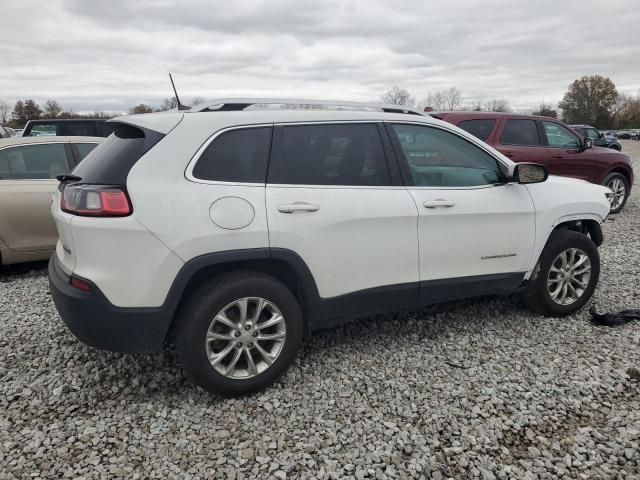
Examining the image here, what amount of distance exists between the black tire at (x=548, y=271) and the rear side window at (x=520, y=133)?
423cm

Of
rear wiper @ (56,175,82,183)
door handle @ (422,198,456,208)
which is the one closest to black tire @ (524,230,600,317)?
door handle @ (422,198,456,208)

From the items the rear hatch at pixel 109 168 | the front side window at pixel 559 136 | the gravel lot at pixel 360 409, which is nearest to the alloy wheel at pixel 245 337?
the gravel lot at pixel 360 409

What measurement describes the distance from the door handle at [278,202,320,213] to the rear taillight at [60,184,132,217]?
83cm

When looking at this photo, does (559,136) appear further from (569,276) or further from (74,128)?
(74,128)

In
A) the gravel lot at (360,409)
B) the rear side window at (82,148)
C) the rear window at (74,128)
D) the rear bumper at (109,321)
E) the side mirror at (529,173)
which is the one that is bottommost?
→ the gravel lot at (360,409)

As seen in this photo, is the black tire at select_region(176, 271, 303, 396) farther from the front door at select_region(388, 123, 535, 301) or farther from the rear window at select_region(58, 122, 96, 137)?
the rear window at select_region(58, 122, 96, 137)

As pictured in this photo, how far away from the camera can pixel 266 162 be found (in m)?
2.84

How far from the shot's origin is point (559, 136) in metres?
8.34

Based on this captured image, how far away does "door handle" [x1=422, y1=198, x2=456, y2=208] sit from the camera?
10.6 ft

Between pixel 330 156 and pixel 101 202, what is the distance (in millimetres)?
1376

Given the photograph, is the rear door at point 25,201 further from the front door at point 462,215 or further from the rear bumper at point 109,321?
the front door at point 462,215

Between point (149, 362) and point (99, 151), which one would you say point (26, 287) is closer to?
point (149, 362)

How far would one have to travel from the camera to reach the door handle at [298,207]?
278cm

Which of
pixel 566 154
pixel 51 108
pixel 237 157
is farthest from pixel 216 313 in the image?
pixel 51 108
